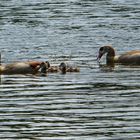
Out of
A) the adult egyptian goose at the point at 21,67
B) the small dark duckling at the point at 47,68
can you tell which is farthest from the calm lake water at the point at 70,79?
the adult egyptian goose at the point at 21,67

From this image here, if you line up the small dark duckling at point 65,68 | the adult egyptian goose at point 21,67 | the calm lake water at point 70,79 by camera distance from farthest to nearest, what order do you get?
the adult egyptian goose at point 21,67 < the small dark duckling at point 65,68 < the calm lake water at point 70,79

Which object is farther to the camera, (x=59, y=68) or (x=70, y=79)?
(x=59, y=68)

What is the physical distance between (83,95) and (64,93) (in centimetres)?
66

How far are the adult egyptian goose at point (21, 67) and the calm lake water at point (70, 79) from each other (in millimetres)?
283

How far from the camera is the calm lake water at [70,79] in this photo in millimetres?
18094

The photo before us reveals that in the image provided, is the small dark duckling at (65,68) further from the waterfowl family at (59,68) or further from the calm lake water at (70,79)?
the calm lake water at (70,79)

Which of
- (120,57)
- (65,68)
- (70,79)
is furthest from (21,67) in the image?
(120,57)

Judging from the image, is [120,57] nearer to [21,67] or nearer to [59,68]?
[59,68]

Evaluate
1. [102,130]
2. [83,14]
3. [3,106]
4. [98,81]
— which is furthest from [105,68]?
[83,14]

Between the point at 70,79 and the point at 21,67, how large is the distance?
77.4 inches

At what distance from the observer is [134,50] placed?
2973 cm

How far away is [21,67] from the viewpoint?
85.9 feet

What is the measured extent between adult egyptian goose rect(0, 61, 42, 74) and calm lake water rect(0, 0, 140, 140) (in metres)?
0.28

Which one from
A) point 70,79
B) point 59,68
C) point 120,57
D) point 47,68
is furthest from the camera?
point 120,57
